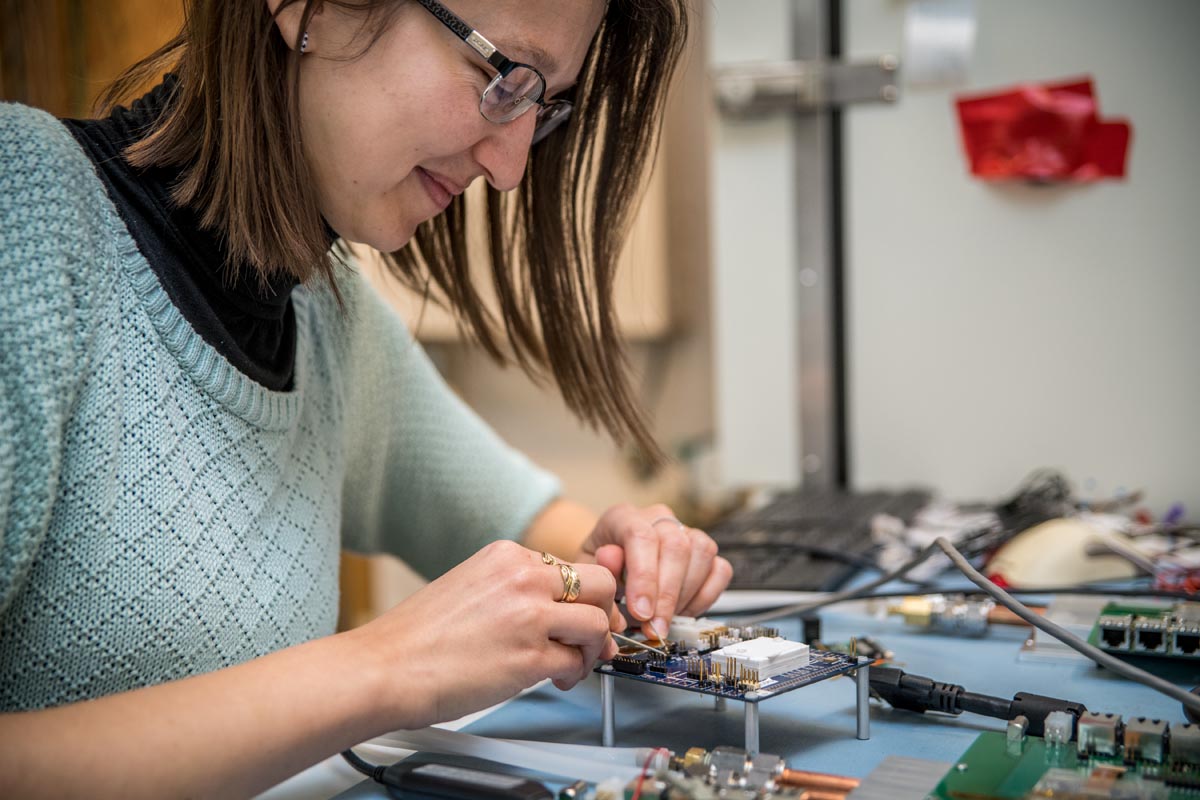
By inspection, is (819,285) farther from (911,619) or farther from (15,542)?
(15,542)

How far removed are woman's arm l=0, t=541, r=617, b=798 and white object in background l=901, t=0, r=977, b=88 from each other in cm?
122

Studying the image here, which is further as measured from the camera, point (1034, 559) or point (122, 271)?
point (1034, 559)

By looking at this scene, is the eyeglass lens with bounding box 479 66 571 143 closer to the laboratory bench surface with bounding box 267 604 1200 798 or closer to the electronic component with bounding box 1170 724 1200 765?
the laboratory bench surface with bounding box 267 604 1200 798

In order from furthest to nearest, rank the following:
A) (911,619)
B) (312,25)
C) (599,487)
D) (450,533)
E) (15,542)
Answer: (599,487)
(450,533)
(911,619)
(312,25)
(15,542)

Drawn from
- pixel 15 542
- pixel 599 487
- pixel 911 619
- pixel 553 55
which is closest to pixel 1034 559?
pixel 911 619

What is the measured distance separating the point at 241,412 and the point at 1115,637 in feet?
2.41

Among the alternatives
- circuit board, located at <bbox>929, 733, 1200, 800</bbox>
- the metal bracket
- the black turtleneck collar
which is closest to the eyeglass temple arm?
the black turtleneck collar

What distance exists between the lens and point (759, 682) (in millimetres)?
722

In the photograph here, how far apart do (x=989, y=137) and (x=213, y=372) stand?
49.4 inches

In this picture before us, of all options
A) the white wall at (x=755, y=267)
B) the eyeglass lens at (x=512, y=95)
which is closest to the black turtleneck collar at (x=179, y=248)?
the eyeglass lens at (x=512, y=95)

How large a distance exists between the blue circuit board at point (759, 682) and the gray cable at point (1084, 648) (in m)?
0.13

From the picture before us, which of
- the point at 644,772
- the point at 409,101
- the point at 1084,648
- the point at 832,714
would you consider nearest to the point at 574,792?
the point at 644,772

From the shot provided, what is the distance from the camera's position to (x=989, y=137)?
65.3 inches

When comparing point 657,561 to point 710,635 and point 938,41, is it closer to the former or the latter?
point 710,635
